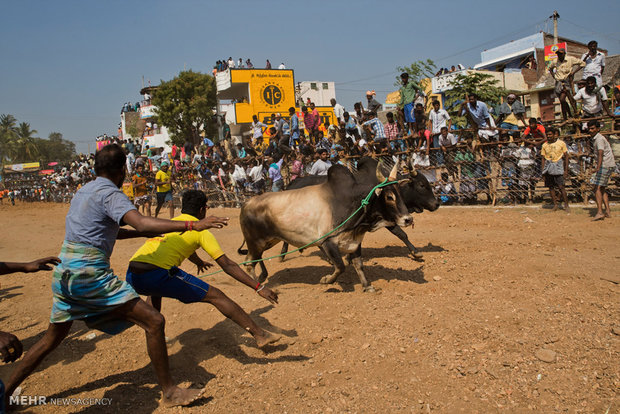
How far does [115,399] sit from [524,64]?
114 ft

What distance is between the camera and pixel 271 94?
33875 millimetres

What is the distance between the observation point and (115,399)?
13.4 ft

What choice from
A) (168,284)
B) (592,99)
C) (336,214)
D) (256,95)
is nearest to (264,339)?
(168,284)

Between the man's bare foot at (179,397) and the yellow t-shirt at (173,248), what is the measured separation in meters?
1.15

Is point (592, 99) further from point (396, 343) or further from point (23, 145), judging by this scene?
point (23, 145)

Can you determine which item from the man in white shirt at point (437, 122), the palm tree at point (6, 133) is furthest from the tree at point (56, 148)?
the man in white shirt at point (437, 122)

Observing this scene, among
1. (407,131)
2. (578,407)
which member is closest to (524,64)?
(407,131)

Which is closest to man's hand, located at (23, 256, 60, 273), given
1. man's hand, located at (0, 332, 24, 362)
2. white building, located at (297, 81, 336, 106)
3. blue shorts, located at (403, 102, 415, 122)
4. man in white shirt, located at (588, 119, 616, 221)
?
man's hand, located at (0, 332, 24, 362)

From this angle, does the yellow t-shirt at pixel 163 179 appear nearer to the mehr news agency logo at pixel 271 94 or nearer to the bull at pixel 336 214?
the bull at pixel 336 214

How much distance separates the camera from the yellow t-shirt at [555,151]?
401 inches

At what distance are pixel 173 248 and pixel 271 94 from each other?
30.8 metres

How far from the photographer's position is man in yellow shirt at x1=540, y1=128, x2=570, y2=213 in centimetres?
1018

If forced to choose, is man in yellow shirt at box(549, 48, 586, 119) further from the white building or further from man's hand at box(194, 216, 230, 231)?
the white building

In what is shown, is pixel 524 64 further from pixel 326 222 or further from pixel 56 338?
pixel 56 338
